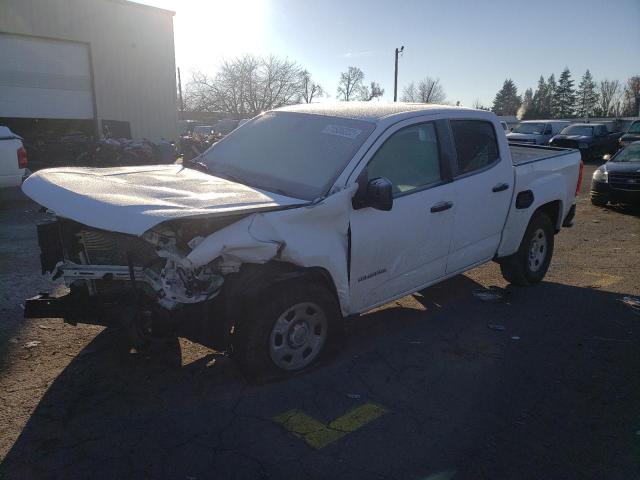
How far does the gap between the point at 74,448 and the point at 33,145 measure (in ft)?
58.5

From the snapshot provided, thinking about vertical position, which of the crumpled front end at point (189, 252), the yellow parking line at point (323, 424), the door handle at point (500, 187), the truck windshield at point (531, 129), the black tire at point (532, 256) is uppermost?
the truck windshield at point (531, 129)

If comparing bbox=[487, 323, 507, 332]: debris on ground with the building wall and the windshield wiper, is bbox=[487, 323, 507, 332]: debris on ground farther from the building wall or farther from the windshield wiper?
the building wall

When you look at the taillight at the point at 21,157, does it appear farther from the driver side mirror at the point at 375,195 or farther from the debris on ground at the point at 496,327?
the debris on ground at the point at 496,327

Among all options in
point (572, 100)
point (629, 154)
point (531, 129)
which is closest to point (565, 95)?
point (572, 100)

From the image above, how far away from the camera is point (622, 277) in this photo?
20.8 ft

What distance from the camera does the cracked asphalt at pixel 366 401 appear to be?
9.22 ft

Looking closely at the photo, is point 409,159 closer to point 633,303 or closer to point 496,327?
point 496,327

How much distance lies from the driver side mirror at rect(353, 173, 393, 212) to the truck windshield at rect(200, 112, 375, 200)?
0.23 meters

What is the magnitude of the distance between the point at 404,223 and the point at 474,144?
54.6 inches

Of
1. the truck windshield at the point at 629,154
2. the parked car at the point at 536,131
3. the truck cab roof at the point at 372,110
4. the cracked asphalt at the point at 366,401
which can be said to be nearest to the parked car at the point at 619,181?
the truck windshield at the point at 629,154

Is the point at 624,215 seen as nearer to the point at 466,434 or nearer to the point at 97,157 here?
the point at 466,434

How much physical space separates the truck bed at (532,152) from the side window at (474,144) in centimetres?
88

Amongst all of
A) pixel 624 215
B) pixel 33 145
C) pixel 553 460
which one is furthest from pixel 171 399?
pixel 33 145

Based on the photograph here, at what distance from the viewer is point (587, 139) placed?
23.8 m
